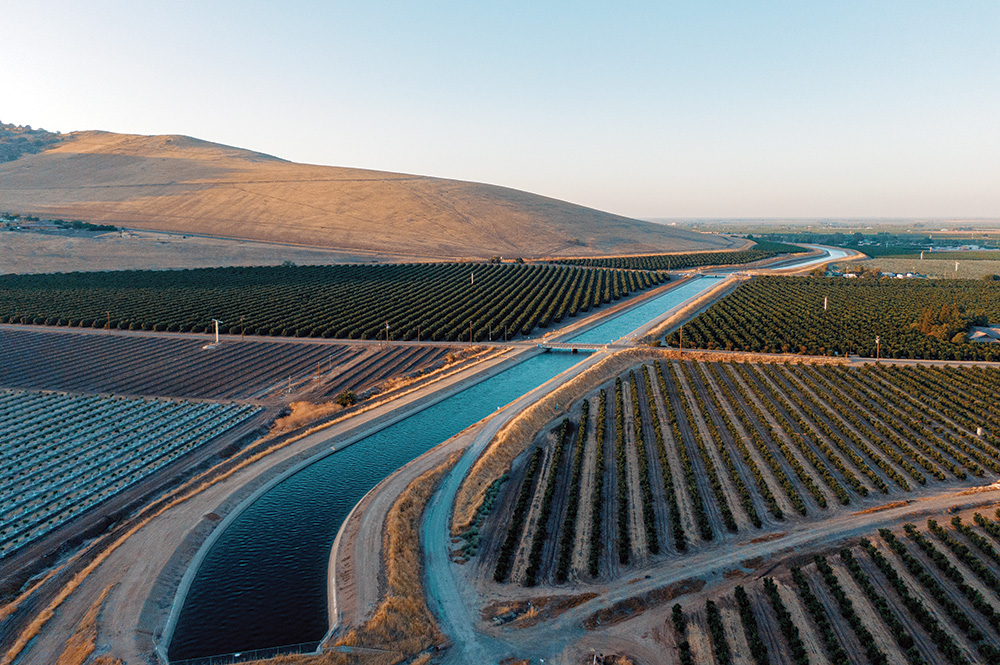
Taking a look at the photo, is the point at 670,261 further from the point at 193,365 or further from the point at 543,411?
the point at 193,365

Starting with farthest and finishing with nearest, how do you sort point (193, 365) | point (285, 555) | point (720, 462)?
1. point (193, 365)
2. point (720, 462)
3. point (285, 555)

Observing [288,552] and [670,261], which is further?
[670,261]

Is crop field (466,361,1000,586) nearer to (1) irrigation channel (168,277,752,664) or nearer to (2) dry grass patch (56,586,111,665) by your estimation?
(1) irrigation channel (168,277,752,664)

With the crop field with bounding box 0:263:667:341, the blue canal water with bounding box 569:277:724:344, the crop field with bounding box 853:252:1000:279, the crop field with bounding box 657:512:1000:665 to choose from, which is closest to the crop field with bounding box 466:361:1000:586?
the crop field with bounding box 657:512:1000:665

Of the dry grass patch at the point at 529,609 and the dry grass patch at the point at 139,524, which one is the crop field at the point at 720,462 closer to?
the dry grass patch at the point at 529,609

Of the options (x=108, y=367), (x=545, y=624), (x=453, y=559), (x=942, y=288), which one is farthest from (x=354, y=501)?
(x=942, y=288)

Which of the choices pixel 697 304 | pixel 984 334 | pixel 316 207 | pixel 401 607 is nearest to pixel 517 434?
A: pixel 401 607
